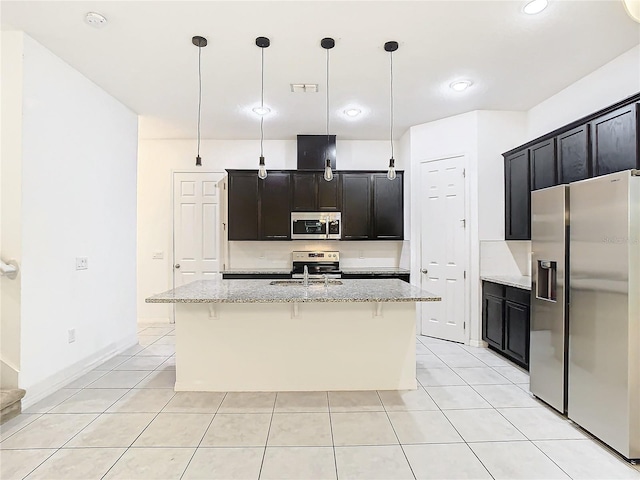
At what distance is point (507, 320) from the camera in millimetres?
3797

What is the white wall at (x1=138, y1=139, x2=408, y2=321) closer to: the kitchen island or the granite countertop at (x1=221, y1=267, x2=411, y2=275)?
the granite countertop at (x1=221, y1=267, x2=411, y2=275)

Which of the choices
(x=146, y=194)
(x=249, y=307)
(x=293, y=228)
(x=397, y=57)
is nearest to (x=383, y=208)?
(x=293, y=228)

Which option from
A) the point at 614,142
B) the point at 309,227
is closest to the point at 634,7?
the point at 614,142

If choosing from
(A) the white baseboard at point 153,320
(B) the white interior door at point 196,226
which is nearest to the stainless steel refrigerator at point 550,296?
(B) the white interior door at point 196,226

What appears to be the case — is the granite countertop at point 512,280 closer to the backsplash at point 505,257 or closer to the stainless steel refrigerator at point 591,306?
the backsplash at point 505,257

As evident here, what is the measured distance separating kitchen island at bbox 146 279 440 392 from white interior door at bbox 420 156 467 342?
5.48 feet

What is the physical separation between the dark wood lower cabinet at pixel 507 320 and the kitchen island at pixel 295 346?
123 centimetres

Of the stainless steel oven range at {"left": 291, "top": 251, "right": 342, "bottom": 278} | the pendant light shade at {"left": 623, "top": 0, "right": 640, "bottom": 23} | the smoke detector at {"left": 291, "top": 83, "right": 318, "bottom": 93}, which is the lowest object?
the stainless steel oven range at {"left": 291, "top": 251, "right": 342, "bottom": 278}

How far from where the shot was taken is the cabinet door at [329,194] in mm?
5234

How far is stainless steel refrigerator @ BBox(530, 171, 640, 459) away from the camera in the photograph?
81.4 inches

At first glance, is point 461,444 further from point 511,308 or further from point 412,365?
point 511,308

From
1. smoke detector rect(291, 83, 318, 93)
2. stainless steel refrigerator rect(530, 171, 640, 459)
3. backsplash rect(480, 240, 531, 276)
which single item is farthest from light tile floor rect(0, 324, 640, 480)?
smoke detector rect(291, 83, 318, 93)

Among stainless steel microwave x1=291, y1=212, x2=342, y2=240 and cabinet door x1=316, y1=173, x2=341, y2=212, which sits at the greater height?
cabinet door x1=316, y1=173, x2=341, y2=212

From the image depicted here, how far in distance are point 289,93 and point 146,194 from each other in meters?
3.05
